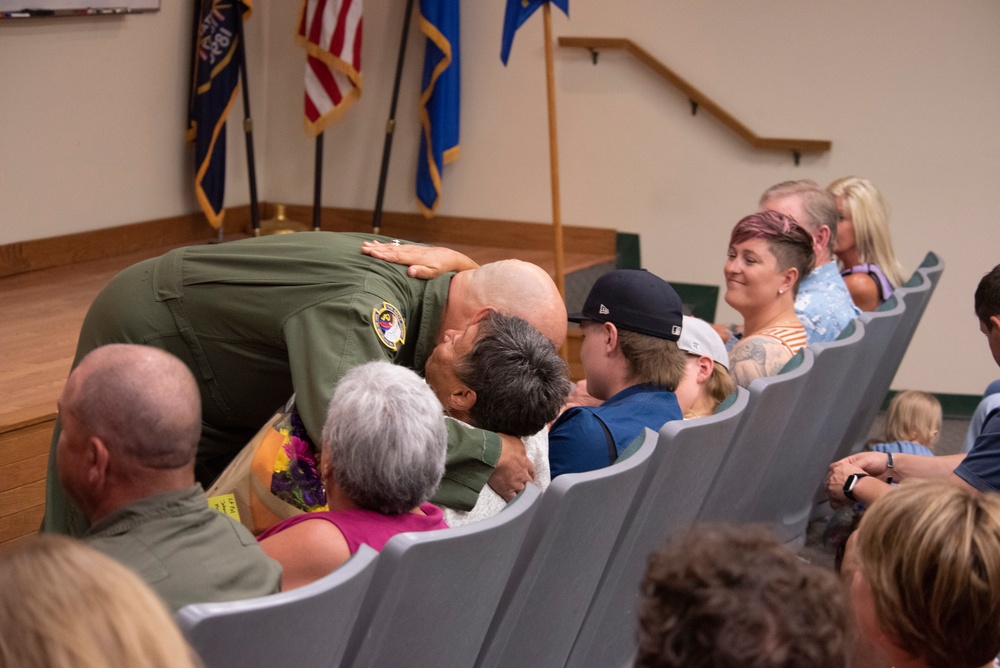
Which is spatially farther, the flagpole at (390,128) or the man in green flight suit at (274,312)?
the flagpole at (390,128)

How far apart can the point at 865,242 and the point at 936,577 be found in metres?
3.39

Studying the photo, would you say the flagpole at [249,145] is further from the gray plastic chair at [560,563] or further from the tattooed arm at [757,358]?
the gray plastic chair at [560,563]

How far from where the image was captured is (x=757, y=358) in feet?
10.8

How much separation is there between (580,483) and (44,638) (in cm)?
100

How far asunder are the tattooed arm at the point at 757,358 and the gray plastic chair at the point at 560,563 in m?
1.27

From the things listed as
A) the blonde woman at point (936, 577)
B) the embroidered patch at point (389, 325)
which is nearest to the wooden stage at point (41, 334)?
the embroidered patch at point (389, 325)

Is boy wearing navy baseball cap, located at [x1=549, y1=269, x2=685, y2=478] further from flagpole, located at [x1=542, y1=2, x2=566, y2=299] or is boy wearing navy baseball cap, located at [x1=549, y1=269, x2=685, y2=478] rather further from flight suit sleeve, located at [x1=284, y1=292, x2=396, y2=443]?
flagpole, located at [x1=542, y1=2, x2=566, y2=299]

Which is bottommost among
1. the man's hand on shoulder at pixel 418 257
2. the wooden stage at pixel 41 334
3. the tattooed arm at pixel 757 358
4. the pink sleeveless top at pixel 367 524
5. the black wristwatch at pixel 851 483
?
the wooden stage at pixel 41 334

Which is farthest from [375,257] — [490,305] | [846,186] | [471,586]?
[846,186]

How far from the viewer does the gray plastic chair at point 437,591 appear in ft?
4.81

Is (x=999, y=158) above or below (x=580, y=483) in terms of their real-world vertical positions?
above

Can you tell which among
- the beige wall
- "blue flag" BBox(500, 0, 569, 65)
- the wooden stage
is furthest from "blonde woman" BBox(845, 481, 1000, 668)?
the beige wall

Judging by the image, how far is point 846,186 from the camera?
4.67 metres

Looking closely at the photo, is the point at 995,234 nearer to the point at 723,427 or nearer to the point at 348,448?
the point at 723,427
